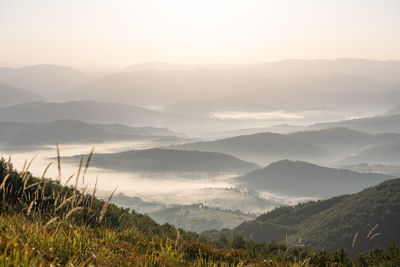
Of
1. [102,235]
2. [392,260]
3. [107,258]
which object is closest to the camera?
[107,258]

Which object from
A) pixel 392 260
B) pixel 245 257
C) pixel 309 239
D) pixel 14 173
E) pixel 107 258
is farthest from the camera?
pixel 309 239

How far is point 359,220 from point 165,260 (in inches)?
8099

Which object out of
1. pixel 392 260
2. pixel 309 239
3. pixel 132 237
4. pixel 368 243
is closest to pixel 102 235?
pixel 132 237

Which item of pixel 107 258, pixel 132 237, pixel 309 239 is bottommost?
pixel 309 239

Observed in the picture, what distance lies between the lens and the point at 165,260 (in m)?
10.4

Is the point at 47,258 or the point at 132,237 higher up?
the point at 47,258

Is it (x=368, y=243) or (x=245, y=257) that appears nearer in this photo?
(x=245, y=257)

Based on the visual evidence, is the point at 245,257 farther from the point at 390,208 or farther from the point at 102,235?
the point at 390,208

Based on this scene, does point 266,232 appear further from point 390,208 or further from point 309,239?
point 390,208

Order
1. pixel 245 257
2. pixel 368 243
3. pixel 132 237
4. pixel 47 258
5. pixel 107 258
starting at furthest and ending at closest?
pixel 368 243
pixel 245 257
pixel 132 237
pixel 107 258
pixel 47 258

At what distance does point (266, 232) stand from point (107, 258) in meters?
193

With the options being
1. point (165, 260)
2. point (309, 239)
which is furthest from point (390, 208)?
point (165, 260)

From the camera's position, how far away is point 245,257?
1702 cm

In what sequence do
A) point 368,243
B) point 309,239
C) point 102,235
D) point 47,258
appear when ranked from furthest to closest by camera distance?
point 309,239 → point 368,243 → point 102,235 → point 47,258
